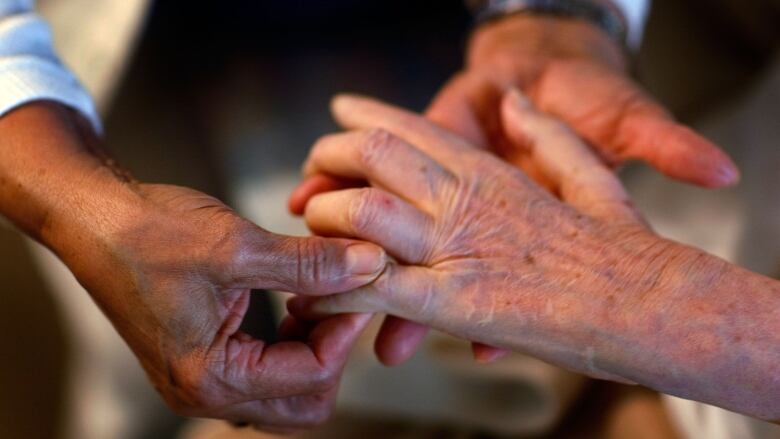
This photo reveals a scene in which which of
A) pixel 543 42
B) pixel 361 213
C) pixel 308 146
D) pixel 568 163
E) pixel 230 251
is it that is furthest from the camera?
pixel 308 146

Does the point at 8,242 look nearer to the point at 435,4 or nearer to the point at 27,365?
the point at 27,365

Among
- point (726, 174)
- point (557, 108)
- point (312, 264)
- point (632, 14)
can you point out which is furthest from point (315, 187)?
point (632, 14)

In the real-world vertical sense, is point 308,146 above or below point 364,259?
below

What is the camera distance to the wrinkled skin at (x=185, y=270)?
1.84 feet

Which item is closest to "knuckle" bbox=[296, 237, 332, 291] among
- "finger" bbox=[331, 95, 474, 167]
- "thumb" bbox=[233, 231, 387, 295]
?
"thumb" bbox=[233, 231, 387, 295]

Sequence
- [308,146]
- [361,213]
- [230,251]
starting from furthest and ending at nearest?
[308,146] → [361,213] → [230,251]

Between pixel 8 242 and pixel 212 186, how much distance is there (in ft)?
1.03

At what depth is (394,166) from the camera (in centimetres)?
70

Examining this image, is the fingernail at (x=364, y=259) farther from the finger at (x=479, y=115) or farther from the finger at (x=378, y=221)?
the finger at (x=479, y=115)

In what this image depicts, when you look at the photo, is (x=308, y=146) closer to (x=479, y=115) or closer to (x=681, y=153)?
(x=479, y=115)

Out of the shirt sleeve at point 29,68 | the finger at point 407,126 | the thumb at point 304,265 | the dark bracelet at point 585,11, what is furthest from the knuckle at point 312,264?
the dark bracelet at point 585,11

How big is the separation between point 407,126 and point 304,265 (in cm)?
27

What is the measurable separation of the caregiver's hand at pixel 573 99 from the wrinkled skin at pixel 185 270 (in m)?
0.34

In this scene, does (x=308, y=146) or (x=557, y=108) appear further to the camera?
(x=308, y=146)
